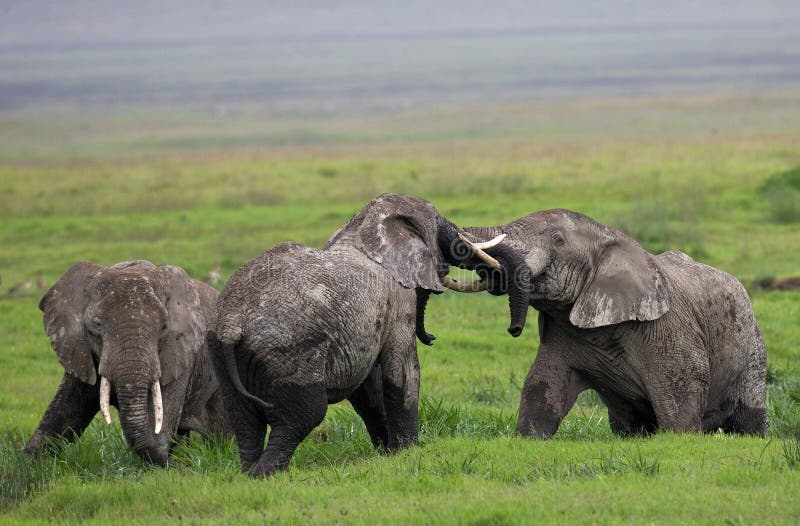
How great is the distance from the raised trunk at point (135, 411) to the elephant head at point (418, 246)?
157cm

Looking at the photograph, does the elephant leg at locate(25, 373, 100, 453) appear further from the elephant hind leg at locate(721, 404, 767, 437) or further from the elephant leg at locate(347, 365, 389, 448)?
the elephant hind leg at locate(721, 404, 767, 437)

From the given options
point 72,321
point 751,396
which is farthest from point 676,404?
point 72,321

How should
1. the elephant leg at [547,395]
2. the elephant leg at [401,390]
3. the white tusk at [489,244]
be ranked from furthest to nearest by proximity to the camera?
the elephant leg at [547,395] → the white tusk at [489,244] → the elephant leg at [401,390]

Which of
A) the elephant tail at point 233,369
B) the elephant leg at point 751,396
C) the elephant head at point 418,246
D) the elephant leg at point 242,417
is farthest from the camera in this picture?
the elephant leg at point 751,396

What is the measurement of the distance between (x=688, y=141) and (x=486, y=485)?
44.8 meters

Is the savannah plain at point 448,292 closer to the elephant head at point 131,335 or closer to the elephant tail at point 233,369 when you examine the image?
the elephant head at point 131,335

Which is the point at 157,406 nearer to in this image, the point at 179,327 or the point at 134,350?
the point at 134,350

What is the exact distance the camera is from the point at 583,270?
955cm

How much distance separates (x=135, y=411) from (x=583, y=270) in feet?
10.9

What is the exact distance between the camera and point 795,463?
7.79 meters

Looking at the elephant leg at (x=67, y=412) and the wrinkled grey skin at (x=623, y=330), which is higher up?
the wrinkled grey skin at (x=623, y=330)

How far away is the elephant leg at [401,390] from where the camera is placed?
8680 mm

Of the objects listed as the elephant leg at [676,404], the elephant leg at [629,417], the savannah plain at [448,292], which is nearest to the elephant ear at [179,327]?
the savannah plain at [448,292]

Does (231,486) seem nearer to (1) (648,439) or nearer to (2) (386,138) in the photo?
(1) (648,439)
